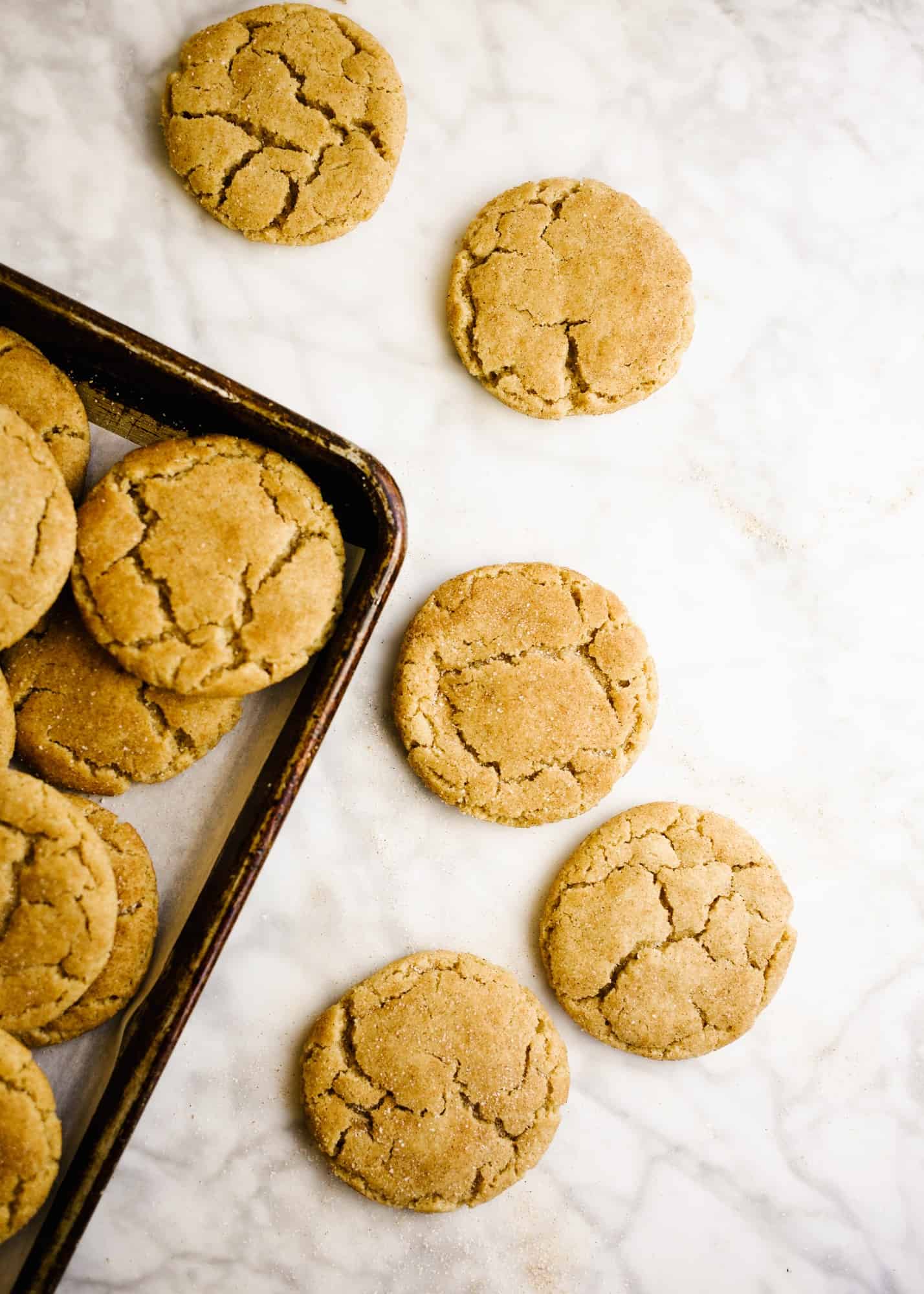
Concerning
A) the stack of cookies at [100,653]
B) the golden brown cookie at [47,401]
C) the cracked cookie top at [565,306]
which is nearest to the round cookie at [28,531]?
the stack of cookies at [100,653]

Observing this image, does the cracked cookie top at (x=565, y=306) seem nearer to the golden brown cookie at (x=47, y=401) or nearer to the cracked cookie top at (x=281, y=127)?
the cracked cookie top at (x=281, y=127)

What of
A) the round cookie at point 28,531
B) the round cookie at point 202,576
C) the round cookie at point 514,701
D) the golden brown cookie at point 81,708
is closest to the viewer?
the round cookie at point 28,531

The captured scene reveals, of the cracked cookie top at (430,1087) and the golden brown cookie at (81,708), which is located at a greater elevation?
the golden brown cookie at (81,708)

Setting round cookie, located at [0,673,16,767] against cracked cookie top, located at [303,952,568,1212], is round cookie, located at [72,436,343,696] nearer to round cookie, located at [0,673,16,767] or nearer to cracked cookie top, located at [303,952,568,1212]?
round cookie, located at [0,673,16,767]

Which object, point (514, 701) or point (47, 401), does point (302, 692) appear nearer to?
point (514, 701)

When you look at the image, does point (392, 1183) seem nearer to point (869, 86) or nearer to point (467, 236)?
point (467, 236)

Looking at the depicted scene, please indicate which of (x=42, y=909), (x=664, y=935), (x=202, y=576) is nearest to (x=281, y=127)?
(x=202, y=576)

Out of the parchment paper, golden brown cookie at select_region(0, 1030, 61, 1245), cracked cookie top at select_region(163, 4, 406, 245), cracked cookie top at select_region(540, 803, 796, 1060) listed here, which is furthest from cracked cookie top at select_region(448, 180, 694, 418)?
golden brown cookie at select_region(0, 1030, 61, 1245)
